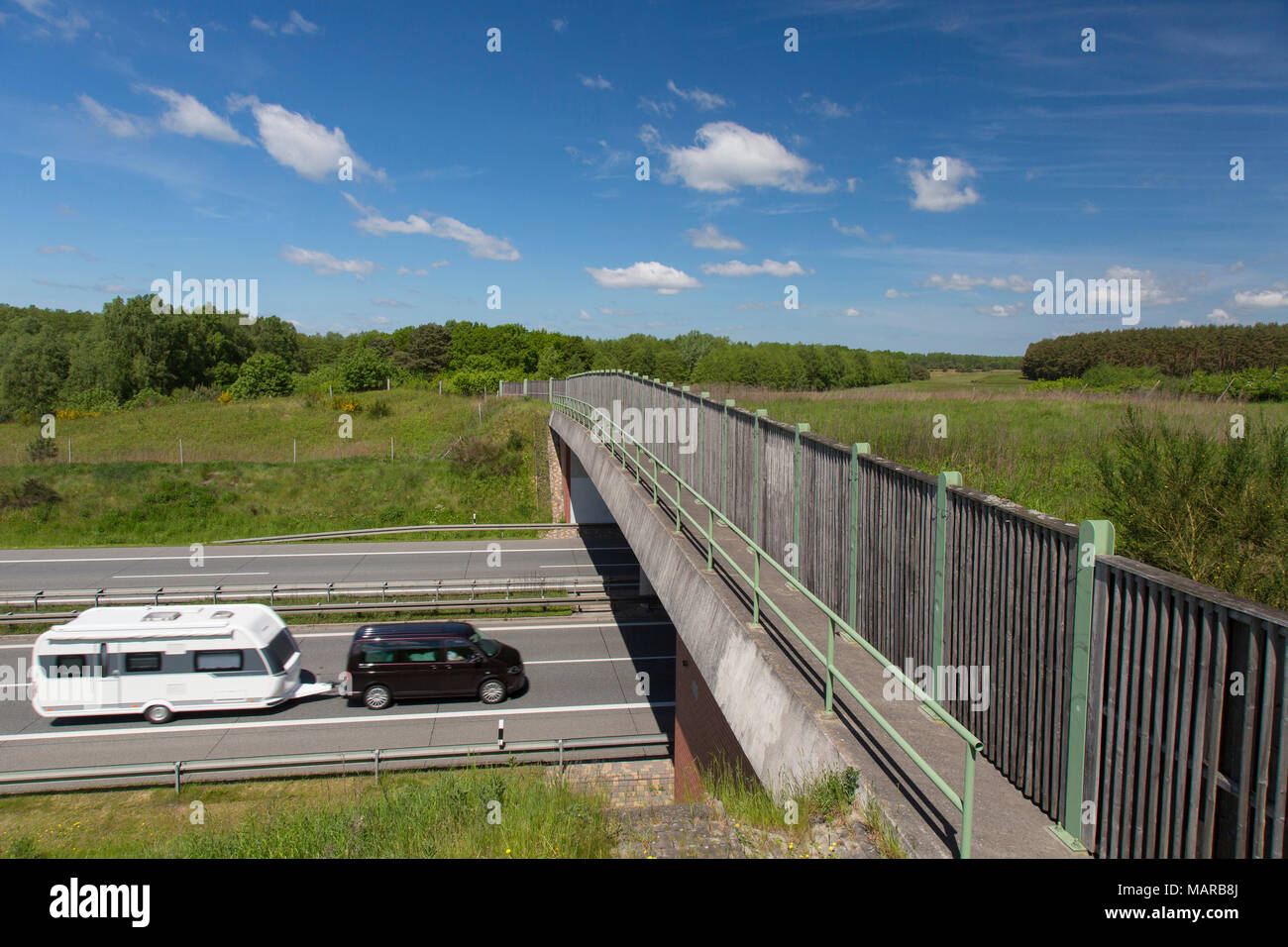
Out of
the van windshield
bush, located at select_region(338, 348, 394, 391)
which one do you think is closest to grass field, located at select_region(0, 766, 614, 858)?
the van windshield

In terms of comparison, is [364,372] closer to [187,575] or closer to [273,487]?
[273,487]

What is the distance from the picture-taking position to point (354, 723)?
1528cm

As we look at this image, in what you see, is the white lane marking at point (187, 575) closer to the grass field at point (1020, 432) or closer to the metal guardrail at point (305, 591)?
the metal guardrail at point (305, 591)

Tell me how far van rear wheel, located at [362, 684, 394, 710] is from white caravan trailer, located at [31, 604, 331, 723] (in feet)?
5.61

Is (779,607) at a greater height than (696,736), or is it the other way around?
(779,607)

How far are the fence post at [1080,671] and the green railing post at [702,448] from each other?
24.7 ft

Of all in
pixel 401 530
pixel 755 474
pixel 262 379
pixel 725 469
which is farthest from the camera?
pixel 262 379

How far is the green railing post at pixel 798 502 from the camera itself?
740 centimetres

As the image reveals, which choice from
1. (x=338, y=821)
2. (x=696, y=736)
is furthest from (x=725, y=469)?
(x=338, y=821)

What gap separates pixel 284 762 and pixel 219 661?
409 centimetres

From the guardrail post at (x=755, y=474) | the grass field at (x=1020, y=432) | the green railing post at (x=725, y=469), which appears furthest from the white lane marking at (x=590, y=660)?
the guardrail post at (x=755, y=474)

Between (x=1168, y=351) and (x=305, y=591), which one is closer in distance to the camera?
(x=305, y=591)

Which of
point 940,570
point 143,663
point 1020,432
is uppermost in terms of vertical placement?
point 1020,432
